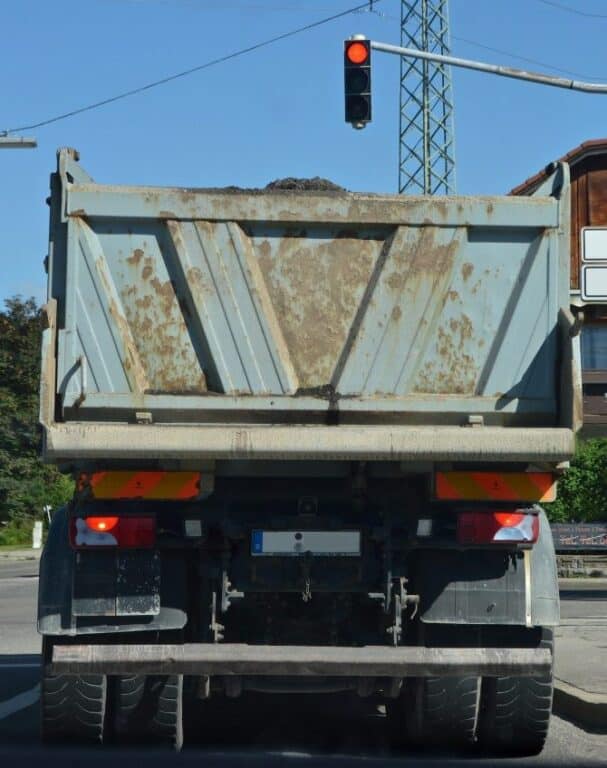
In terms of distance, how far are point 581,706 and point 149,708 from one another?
2.79 meters

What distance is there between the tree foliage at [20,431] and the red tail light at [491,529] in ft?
167

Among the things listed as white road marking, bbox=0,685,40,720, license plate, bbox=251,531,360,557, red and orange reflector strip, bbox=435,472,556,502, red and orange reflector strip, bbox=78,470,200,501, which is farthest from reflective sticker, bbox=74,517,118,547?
white road marking, bbox=0,685,40,720

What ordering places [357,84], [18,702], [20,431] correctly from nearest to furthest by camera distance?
[18,702] → [357,84] → [20,431]

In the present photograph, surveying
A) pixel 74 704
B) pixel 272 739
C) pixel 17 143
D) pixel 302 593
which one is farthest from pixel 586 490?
pixel 74 704

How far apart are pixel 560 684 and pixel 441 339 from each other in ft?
11.0

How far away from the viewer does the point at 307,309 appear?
7281 mm

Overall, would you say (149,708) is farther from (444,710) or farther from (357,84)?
(357,84)

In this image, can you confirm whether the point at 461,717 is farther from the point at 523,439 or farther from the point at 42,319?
the point at 42,319

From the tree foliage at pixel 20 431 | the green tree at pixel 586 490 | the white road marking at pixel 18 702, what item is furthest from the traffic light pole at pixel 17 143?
the tree foliage at pixel 20 431

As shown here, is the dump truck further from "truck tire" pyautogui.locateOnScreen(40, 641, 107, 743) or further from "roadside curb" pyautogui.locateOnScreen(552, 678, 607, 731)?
"roadside curb" pyautogui.locateOnScreen(552, 678, 607, 731)

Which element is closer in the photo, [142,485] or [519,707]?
[142,485]

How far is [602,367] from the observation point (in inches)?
1623

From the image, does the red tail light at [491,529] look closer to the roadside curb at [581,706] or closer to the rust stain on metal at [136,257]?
the roadside curb at [581,706]

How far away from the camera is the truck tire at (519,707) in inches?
288
